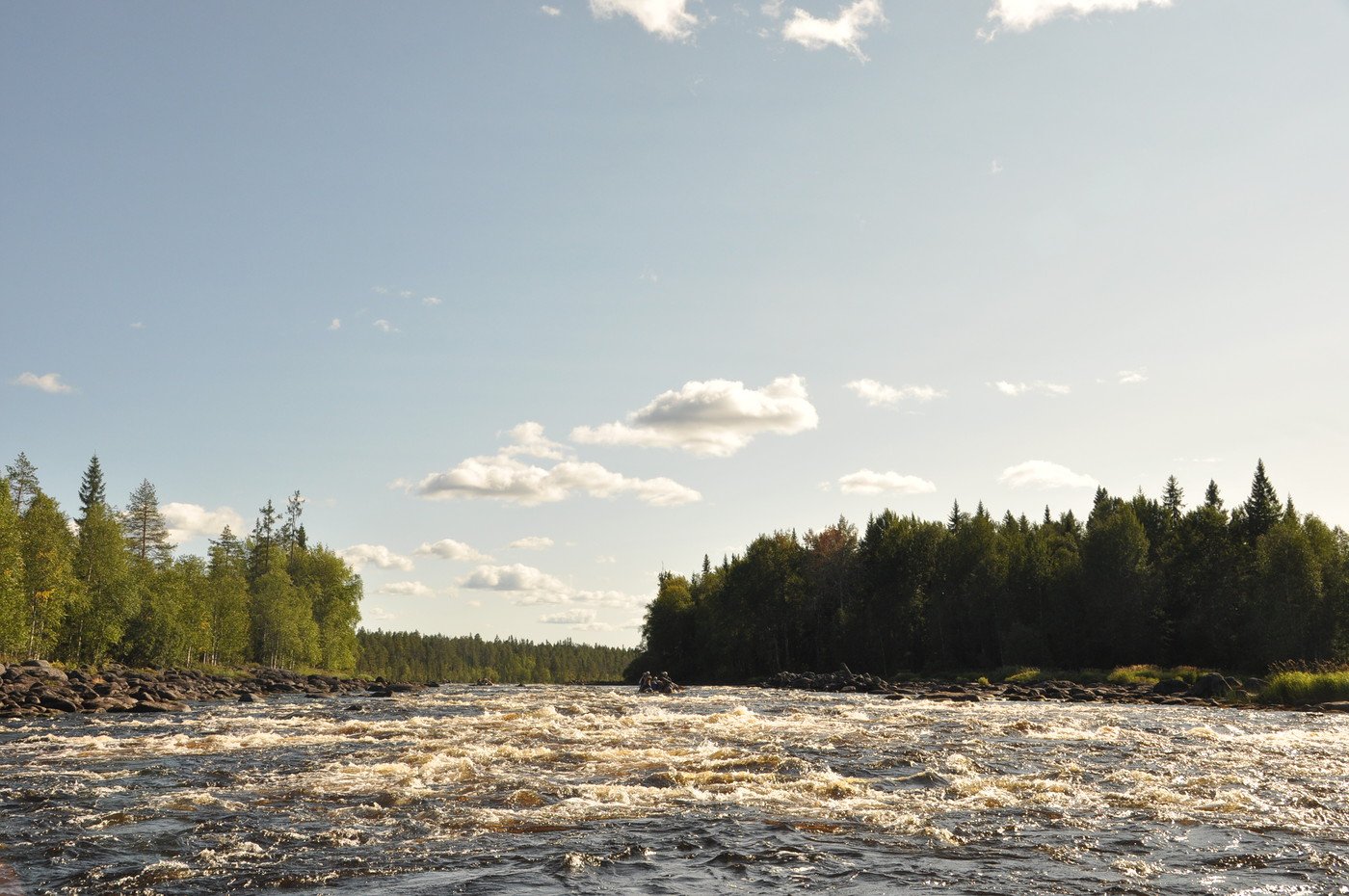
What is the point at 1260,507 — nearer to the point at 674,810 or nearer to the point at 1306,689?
the point at 1306,689

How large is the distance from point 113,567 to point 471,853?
7358cm

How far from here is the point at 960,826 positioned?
14.0 m

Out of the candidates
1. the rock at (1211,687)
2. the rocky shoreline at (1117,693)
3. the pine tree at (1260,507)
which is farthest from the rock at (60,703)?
the pine tree at (1260,507)

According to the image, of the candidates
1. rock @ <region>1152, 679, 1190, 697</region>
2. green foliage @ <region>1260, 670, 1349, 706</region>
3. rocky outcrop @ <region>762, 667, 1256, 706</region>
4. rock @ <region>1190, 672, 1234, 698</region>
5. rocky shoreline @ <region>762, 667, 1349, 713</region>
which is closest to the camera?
green foliage @ <region>1260, 670, 1349, 706</region>

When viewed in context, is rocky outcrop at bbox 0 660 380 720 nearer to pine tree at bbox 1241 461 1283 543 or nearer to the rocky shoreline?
the rocky shoreline

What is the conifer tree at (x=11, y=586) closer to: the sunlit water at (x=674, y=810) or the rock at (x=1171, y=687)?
the sunlit water at (x=674, y=810)

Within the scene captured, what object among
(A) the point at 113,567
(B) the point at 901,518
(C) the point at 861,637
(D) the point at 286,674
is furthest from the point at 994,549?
(A) the point at 113,567

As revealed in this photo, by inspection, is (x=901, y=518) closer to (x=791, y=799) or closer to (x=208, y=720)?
(x=208, y=720)

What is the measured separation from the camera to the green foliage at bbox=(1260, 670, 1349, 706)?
40675 mm

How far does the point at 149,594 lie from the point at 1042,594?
81.6m

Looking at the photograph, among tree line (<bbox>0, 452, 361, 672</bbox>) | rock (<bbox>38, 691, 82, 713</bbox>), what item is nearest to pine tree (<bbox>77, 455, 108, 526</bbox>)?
tree line (<bbox>0, 452, 361, 672</bbox>)

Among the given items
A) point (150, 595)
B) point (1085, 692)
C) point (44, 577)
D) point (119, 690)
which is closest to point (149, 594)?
point (150, 595)

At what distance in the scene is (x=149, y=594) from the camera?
254 ft

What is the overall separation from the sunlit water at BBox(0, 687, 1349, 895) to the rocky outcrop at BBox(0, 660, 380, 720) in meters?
9.11
